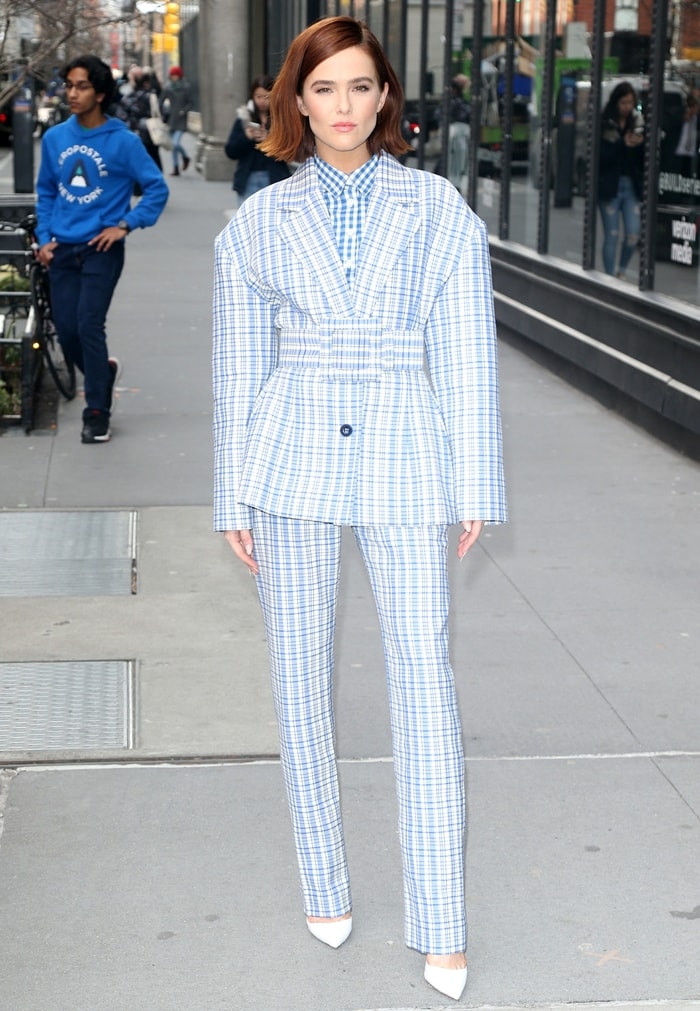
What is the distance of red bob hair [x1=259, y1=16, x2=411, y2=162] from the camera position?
10.3 feet

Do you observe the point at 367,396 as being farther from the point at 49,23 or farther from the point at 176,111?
the point at 176,111

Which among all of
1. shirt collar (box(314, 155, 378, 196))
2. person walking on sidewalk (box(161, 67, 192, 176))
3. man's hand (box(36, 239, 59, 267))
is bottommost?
person walking on sidewalk (box(161, 67, 192, 176))

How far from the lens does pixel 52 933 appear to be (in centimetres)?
361

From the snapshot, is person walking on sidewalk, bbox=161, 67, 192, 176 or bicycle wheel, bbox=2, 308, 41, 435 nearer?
bicycle wheel, bbox=2, 308, 41, 435

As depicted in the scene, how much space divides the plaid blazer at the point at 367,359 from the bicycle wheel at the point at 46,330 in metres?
6.42

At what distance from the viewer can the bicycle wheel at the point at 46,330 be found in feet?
33.3

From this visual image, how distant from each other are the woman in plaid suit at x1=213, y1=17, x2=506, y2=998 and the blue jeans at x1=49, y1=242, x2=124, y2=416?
5.59 metres

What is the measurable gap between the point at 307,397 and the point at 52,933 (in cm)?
136

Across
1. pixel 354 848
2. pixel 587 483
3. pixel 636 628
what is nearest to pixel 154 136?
pixel 587 483

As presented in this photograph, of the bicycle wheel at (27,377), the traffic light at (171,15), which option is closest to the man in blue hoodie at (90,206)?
the bicycle wheel at (27,377)

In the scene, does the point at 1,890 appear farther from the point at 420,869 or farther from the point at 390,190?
the point at 390,190

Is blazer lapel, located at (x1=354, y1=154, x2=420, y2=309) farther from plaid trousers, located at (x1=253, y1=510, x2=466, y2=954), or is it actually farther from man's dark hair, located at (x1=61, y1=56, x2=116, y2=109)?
man's dark hair, located at (x1=61, y1=56, x2=116, y2=109)

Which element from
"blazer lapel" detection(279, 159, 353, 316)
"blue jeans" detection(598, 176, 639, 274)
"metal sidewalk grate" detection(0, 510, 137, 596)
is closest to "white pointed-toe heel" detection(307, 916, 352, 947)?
"blazer lapel" detection(279, 159, 353, 316)

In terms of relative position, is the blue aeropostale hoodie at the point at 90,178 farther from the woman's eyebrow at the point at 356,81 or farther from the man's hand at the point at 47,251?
the woman's eyebrow at the point at 356,81
